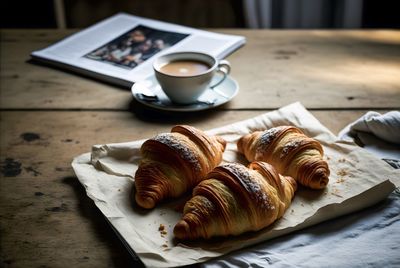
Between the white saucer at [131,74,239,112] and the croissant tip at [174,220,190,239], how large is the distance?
0.41 m

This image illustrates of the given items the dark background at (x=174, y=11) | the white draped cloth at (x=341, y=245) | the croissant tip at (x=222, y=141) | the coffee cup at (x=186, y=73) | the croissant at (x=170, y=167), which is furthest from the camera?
the dark background at (x=174, y=11)

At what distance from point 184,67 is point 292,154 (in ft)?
1.28

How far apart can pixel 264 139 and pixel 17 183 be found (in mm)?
429

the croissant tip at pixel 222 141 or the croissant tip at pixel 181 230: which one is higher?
the croissant tip at pixel 222 141

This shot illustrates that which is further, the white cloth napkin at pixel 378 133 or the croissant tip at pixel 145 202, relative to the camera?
the white cloth napkin at pixel 378 133

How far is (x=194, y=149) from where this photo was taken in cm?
86

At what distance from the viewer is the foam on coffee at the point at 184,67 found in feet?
3.72

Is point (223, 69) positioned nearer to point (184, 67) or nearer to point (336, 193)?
point (184, 67)

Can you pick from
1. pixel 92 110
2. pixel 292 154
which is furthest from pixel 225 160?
pixel 92 110

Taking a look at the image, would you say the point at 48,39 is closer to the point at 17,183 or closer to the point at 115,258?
the point at 17,183

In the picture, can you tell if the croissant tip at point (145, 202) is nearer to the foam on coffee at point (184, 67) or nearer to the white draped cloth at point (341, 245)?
the white draped cloth at point (341, 245)

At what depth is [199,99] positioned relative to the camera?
1.17 metres

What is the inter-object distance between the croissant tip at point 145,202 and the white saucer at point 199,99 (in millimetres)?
336

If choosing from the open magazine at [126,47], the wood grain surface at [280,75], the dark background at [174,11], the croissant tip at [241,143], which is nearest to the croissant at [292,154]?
the croissant tip at [241,143]
